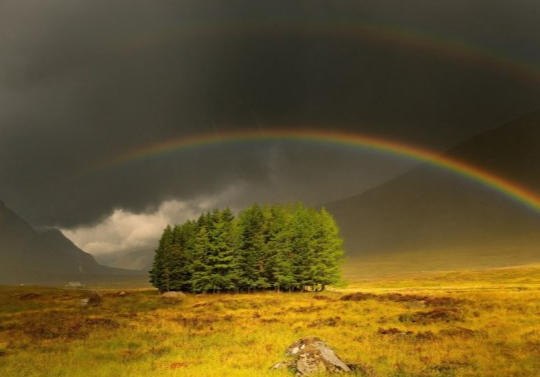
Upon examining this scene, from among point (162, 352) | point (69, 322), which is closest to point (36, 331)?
point (69, 322)

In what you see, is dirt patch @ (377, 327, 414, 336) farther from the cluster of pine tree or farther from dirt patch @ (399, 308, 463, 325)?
the cluster of pine tree

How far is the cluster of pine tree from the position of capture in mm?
70812

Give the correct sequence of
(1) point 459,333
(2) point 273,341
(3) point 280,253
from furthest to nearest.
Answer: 1. (3) point 280,253
2. (1) point 459,333
3. (2) point 273,341

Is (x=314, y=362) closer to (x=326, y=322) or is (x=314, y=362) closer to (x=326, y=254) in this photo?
(x=326, y=322)

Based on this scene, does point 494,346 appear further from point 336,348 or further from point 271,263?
point 271,263

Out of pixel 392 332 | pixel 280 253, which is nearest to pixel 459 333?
pixel 392 332

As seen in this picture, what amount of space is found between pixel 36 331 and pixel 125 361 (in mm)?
13503

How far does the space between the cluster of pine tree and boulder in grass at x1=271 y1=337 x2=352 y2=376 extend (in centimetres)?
5204

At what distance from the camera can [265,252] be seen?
71.2 metres

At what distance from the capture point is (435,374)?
1620cm

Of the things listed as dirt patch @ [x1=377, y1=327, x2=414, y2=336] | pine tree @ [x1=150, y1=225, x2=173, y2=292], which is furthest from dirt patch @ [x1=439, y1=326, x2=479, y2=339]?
pine tree @ [x1=150, y1=225, x2=173, y2=292]

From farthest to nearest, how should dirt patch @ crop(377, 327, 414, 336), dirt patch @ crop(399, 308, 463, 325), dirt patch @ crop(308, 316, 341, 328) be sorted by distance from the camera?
dirt patch @ crop(399, 308, 463, 325) < dirt patch @ crop(308, 316, 341, 328) < dirt patch @ crop(377, 327, 414, 336)

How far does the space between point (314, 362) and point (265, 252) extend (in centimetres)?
5494

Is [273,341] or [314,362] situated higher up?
[273,341]
